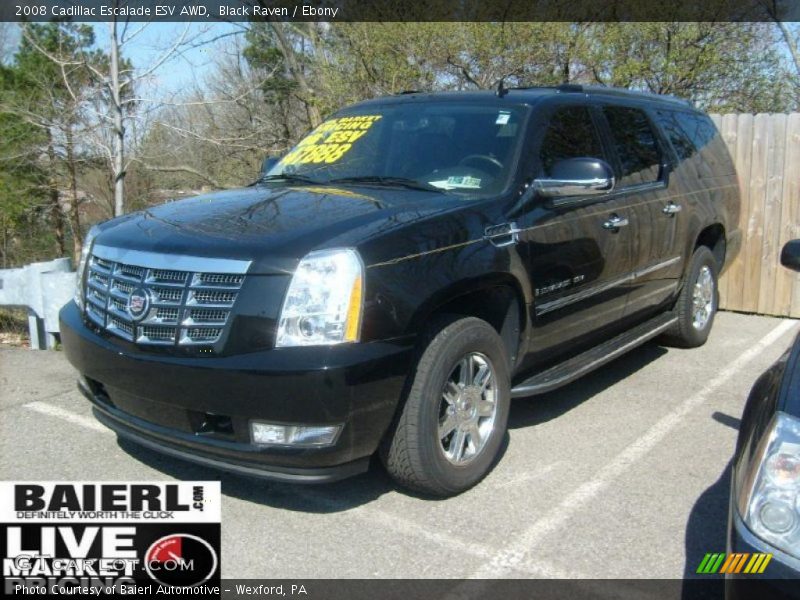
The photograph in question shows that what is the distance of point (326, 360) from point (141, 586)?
1.17 metres

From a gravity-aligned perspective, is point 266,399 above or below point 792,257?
below

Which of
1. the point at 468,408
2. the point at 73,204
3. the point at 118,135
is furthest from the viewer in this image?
the point at 73,204

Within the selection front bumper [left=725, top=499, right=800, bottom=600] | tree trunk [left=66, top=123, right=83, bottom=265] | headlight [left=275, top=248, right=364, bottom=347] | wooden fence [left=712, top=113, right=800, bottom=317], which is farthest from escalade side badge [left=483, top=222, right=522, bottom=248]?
tree trunk [left=66, top=123, right=83, bottom=265]

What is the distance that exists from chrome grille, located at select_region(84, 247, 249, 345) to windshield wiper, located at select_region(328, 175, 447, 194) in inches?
52.2

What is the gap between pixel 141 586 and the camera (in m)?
3.13

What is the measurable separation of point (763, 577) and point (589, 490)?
1868 mm

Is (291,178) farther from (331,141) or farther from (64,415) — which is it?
(64,415)

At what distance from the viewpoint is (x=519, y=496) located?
389cm

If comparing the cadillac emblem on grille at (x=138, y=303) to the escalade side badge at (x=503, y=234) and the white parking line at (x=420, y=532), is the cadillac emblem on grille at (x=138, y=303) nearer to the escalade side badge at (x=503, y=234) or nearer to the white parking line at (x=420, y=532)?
the white parking line at (x=420, y=532)

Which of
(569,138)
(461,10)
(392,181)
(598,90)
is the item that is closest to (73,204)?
(461,10)

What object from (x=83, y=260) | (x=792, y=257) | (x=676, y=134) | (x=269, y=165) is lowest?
(x=83, y=260)

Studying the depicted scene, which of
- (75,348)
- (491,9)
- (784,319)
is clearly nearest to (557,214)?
(75,348)

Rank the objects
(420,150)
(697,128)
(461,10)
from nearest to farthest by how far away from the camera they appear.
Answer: (420,150) → (697,128) → (461,10)

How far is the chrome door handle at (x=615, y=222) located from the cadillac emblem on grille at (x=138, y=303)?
2789 millimetres
